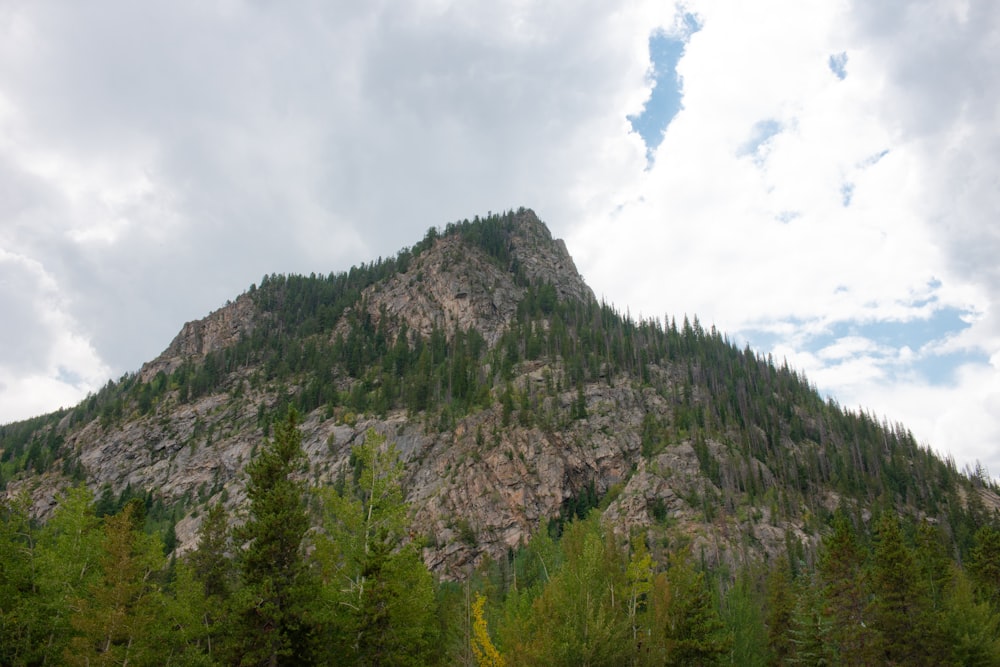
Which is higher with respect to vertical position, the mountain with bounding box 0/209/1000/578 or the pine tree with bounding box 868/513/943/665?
the mountain with bounding box 0/209/1000/578

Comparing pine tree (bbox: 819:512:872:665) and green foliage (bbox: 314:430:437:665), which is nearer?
green foliage (bbox: 314:430:437:665)

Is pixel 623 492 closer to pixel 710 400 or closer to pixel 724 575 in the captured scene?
pixel 724 575

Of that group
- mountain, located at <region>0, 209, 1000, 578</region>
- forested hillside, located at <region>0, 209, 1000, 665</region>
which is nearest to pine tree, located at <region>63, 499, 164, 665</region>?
forested hillside, located at <region>0, 209, 1000, 665</region>

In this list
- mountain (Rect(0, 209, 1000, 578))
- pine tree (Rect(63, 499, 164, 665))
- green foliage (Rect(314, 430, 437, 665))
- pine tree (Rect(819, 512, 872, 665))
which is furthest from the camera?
mountain (Rect(0, 209, 1000, 578))

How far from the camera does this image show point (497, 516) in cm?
11388

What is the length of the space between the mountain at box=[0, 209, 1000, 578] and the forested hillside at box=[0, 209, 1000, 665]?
0.71m

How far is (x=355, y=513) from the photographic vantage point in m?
27.6

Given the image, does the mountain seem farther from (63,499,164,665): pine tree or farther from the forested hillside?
(63,499,164,665): pine tree

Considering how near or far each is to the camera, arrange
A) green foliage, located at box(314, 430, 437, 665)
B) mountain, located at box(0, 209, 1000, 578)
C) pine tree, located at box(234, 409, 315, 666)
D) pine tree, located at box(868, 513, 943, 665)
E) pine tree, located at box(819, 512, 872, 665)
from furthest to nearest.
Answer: mountain, located at box(0, 209, 1000, 578), pine tree, located at box(868, 513, 943, 665), pine tree, located at box(819, 512, 872, 665), green foliage, located at box(314, 430, 437, 665), pine tree, located at box(234, 409, 315, 666)

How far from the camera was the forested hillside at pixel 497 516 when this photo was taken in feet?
90.9

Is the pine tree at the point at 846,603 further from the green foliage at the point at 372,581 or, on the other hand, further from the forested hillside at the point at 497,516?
the green foliage at the point at 372,581

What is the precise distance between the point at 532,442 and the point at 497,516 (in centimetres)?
1853

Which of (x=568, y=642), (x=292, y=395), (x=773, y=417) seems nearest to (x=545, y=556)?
(x=568, y=642)

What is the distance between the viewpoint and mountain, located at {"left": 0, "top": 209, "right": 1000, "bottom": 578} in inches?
4345
